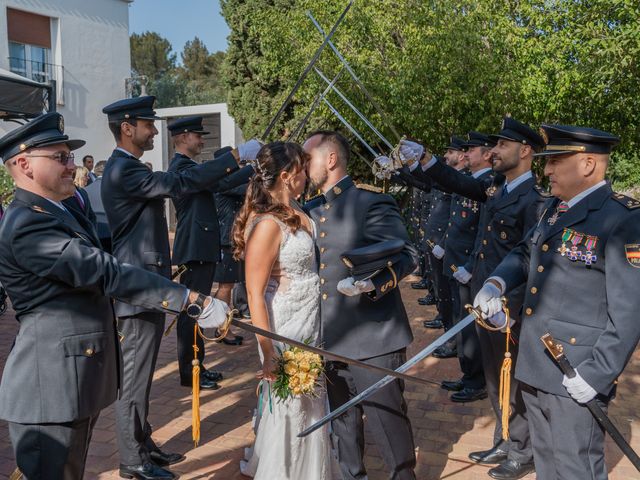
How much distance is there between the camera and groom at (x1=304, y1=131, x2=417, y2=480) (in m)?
3.38

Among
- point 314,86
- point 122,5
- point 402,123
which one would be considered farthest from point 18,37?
point 402,123

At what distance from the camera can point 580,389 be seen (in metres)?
2.66

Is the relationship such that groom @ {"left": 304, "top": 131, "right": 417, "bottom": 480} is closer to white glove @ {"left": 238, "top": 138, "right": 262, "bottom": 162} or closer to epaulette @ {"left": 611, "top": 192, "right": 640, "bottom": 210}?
white glove @ {"left": 238, "top": 138, "right": 262, "bottom": 162}

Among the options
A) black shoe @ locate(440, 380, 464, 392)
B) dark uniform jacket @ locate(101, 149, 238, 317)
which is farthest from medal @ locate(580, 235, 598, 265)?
black shoe @ locate(440, 380, 464, 392)

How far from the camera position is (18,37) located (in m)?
17.8

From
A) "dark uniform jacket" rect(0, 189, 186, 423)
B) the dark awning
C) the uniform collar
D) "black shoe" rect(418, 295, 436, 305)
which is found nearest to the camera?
"dark uniform jacket" rect(0, 189, 186, 423)

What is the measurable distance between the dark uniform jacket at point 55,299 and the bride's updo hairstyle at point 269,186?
2.58ft

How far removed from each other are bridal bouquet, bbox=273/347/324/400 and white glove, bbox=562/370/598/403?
132 cm

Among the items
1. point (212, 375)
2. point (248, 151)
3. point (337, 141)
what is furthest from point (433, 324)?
point (337, 141)

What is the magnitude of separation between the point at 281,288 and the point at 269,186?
1.93ft

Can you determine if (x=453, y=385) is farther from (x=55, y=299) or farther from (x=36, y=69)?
(x=36, y=69)

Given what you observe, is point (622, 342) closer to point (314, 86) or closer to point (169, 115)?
point (314, 86)

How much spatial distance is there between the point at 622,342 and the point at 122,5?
71.5ft

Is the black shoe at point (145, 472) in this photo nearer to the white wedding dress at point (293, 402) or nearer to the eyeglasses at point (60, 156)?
the white wedding dress at point (293, 402)
